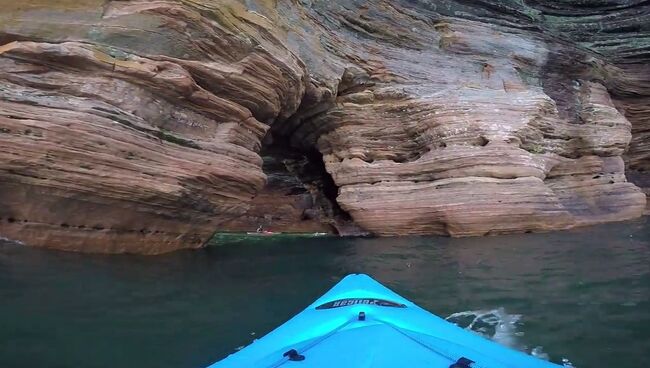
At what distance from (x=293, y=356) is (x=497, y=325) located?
342 cm

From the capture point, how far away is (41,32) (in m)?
8.99

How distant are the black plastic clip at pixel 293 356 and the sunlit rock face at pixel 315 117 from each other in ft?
21.3

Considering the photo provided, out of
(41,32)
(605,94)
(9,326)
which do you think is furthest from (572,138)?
(9,326)

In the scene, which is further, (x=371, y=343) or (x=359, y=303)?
(x=359, y=303)

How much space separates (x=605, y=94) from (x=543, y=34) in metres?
3.35

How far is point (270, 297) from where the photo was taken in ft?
24.4

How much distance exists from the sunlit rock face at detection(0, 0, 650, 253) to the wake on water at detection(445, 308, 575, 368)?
18.9 feet

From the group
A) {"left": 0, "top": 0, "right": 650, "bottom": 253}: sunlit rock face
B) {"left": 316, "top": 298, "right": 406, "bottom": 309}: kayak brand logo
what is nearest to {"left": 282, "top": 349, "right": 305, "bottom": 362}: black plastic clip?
{"left": 316, "top": 298, "right": 406, "bottom": 309}: kayak brand logo

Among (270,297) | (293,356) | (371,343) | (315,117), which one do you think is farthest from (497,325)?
(315,117)

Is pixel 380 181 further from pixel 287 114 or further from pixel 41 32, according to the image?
pixel 41 32

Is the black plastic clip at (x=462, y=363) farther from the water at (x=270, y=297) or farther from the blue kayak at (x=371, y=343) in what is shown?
the water at (x=270, y=297)

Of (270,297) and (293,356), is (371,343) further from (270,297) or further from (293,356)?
(270,297)

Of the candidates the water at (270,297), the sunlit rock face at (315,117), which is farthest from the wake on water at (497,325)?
the sunlit rock face at (315,117)

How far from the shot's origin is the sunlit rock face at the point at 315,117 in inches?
347
